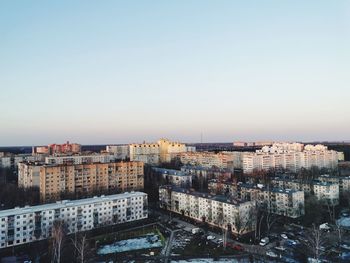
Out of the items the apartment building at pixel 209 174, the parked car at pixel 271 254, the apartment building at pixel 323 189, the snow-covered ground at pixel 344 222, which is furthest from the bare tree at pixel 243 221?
the apartment building at pixel 209 174

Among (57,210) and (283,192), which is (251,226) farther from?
(57,210)

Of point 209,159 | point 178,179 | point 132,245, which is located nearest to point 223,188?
point 178,179

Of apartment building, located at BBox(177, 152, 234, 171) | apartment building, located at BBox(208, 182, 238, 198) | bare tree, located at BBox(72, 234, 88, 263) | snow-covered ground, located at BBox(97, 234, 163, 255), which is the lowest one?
snow-covered ground, located at BBox(97, 234, 163, 255)

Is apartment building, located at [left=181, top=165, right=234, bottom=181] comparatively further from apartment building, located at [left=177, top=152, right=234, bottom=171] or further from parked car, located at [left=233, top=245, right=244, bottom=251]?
parked car, located at [left=233, top=245, right=244, bottom=251]

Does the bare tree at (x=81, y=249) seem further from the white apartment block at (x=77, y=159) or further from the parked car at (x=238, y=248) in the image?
the white apartment block at (x=77, y=159)

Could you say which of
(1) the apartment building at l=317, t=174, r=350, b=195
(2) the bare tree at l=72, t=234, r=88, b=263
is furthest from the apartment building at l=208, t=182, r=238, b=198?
(2) the bare tree at l=72, t=234, r=88, b=263

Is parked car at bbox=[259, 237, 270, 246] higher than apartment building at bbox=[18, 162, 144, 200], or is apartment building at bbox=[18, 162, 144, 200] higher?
apartment building at bbox=[18, 162, 144, 200]

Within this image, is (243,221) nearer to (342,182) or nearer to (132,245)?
(132,245)

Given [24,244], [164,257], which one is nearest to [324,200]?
[164,257]
